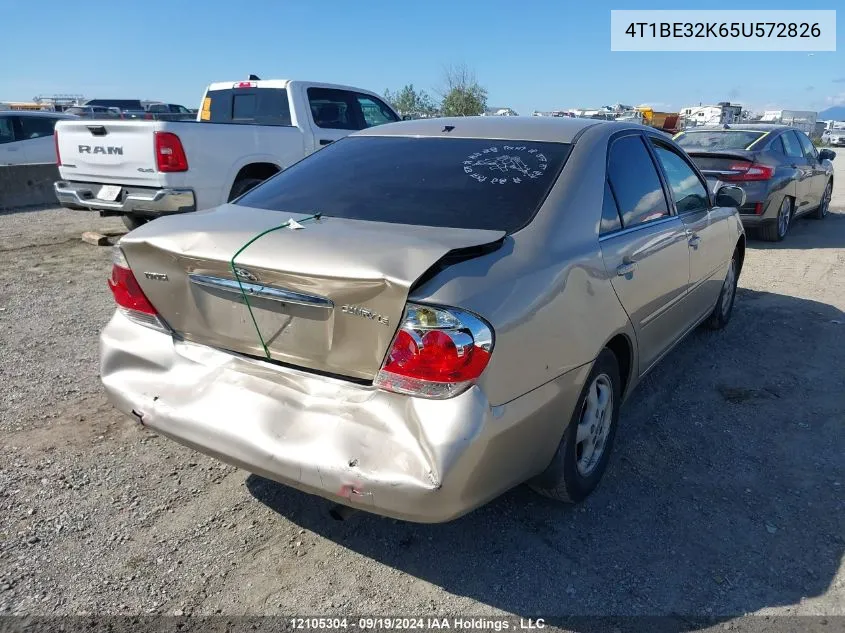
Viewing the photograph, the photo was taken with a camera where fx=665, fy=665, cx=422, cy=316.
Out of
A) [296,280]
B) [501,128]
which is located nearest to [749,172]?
[501,128]

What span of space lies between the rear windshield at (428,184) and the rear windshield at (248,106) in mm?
5475

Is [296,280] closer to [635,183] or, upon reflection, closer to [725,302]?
[635,183]

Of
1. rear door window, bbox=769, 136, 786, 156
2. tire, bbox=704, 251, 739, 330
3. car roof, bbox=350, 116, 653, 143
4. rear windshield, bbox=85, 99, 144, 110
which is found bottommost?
tire, bbox=704, 251, 739, 330

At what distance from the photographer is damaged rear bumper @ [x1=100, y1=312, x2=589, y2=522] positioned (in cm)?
209

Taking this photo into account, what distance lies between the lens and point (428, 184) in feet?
9.85

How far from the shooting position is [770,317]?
19.1 feet

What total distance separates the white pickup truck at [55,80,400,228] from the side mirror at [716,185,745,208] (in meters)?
4.98

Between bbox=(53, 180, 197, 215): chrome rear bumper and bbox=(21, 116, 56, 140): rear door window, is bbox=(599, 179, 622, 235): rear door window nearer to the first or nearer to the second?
bbox=(53, 180, 197, 215): chrome rear bumper

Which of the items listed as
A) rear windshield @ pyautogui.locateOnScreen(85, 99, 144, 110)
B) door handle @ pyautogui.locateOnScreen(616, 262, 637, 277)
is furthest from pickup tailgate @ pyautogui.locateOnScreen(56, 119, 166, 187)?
rear windshield @ pyautogui.locateOnScreen(85, 99, 144, 110)

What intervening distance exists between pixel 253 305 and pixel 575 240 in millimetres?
1298

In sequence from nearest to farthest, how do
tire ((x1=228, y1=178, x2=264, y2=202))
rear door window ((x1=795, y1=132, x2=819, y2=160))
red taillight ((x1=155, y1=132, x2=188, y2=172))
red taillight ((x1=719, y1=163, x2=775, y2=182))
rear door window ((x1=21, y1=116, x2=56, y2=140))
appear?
1. red taillight ((x1=155, y1=132, x2=188, y2=172))
2. tire ((x1=228, y1=178, x2=264, y2=202))
3. red taillight ((x1=719, y1=163, x2=775, y2=182))
4. rear door window ((x1=795, y1=132, x2=819, y2=160))
5. rear door window ((x1=21, y1=116, x2=56, y2=140))

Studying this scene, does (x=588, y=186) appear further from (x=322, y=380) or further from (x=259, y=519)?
(x=259, y=519)

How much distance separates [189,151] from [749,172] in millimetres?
6956

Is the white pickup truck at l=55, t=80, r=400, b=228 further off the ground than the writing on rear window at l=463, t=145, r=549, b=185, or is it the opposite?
the writing on rear window at l=463, t=145, r=549, b=185
